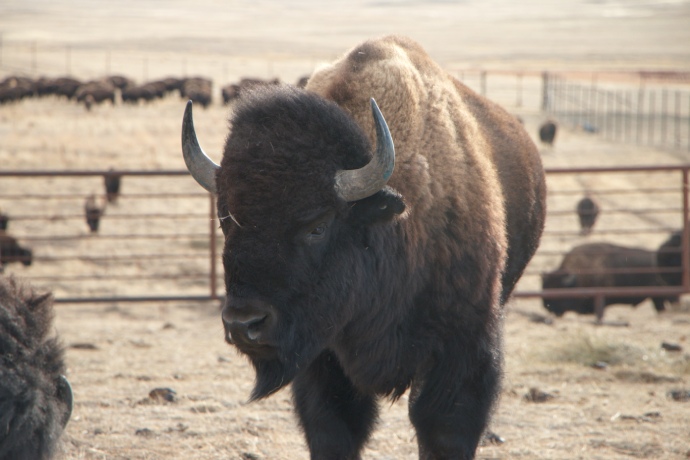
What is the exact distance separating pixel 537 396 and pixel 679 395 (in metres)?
1.07

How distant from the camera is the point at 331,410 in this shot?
3914 mm

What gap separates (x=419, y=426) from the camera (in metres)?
3.86

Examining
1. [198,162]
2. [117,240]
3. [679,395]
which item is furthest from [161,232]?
[198,162]

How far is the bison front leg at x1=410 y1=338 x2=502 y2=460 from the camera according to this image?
380cm

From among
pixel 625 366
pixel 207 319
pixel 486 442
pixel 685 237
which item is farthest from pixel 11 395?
pixel 685 237

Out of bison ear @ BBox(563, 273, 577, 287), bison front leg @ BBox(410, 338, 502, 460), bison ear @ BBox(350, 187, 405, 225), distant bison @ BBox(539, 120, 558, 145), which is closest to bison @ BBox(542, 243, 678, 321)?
bison ear @ BBox(563, 273, 577, 287)

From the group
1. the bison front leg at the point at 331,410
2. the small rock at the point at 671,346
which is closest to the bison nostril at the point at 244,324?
the bison front leg at the point at 331,410

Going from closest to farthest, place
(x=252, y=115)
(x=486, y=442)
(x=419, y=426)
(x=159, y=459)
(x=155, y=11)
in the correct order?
(x=252, y=115), (x=419, y=426), (x=159, y=459), (x=486, y=442), (x=155, y=11)

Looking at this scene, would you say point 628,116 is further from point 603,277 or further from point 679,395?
point 679,395

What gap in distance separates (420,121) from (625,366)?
3794 millimetres

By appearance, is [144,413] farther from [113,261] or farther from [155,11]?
[155,11]

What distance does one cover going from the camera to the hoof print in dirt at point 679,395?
5.79m

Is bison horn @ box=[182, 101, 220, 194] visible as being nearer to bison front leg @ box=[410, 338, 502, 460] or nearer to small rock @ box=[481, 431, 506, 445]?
bison front leg @ box=[410, 338, 502, 460]

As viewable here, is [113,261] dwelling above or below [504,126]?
below
